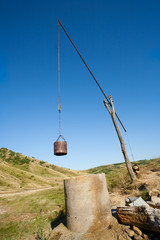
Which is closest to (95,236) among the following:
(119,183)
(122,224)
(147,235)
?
(122,224)

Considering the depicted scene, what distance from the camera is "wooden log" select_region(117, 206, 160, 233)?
284cm

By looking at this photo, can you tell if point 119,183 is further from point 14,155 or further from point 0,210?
point 14,155

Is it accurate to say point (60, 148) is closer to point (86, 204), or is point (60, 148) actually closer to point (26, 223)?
point (86, 204)

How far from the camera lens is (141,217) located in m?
3.11

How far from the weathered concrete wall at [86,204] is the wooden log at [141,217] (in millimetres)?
406

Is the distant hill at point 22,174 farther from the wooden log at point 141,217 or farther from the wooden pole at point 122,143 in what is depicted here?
the wooden log at point 141,217

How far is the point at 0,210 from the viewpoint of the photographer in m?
8.47

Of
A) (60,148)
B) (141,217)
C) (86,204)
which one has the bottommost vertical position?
(141,217)

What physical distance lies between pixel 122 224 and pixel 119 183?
503 centimetres

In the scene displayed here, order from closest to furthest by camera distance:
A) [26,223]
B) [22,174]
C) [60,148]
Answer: [60,148] → [26,223] → [22,174]

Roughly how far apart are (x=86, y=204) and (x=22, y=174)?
A: 2082 cm

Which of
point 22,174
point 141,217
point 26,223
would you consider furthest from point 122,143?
point 22,174

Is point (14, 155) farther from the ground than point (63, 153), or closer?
farther from the ground

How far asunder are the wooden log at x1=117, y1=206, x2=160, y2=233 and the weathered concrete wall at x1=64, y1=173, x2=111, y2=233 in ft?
1.33
